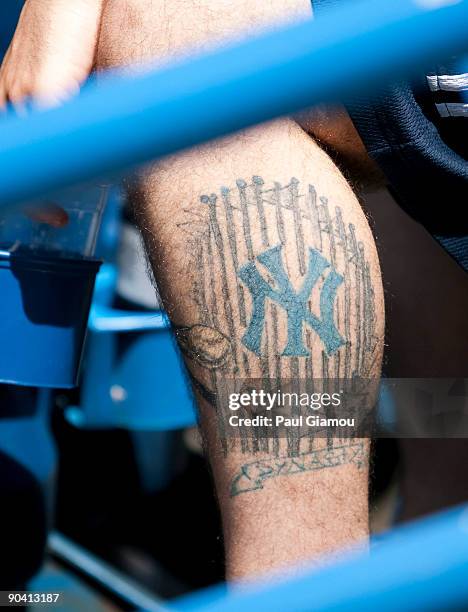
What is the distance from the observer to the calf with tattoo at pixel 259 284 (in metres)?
0.94

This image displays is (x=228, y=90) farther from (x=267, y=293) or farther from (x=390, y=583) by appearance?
(x=267, y=293)

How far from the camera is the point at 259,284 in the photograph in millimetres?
938

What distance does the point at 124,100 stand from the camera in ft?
1.73

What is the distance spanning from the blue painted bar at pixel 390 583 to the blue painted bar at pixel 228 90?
267 mm

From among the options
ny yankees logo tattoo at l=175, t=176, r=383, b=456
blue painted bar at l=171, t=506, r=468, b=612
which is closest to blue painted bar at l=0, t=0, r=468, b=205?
blue painted bar at l=171, t=506, r=468, b=612

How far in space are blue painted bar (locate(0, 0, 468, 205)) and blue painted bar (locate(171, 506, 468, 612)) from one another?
0.87 ft

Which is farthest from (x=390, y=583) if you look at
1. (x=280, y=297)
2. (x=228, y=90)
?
(x=280, y=297)

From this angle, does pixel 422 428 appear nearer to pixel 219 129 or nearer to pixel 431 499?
pixel 431 499

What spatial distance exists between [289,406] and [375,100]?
36cm

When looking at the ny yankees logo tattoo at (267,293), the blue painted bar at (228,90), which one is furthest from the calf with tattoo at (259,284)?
the blue painted bar at (228,90)

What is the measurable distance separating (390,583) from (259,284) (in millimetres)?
539

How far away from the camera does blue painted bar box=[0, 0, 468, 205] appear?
52 centimetres

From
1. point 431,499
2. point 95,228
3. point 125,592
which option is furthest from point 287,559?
point 125,592

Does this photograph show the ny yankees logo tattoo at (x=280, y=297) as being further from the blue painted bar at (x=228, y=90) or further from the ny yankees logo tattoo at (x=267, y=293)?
the blue painted bar at (x=228, y=90)
